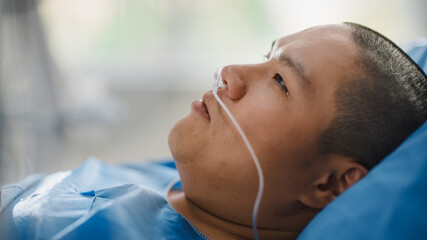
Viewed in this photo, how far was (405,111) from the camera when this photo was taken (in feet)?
2.79

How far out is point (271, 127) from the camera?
87 centimetres

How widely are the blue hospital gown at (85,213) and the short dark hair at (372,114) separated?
42cm

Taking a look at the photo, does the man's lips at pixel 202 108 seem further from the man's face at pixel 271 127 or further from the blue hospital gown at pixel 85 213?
the blue hospital gown at pixel 85 213

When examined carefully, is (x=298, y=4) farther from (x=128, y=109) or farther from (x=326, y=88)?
(x=326, y=88)

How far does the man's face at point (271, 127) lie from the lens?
861 millimetres

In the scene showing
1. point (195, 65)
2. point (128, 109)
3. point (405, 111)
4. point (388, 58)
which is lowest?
point (128, 109)

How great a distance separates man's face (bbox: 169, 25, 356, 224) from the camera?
861 mm

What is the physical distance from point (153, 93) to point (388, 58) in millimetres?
2398

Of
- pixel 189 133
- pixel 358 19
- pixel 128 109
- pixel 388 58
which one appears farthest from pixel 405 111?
pixel 128 109

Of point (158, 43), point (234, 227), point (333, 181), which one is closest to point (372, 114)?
point (333, 181)

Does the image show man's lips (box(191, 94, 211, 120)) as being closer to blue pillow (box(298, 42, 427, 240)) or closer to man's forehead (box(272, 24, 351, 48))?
man's forehead (box(272, 24, 351, 48))

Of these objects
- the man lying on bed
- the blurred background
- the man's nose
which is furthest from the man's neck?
the blurred background

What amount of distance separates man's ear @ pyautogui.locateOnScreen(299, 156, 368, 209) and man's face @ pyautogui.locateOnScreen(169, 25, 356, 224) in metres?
0.02

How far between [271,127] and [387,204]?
0.30m
